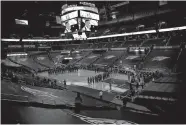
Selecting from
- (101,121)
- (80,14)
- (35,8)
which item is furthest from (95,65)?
(101,121)

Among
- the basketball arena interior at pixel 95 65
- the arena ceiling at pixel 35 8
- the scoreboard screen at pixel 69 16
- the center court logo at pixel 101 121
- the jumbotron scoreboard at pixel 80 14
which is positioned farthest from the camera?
the arena ceiling at pixel 35 8

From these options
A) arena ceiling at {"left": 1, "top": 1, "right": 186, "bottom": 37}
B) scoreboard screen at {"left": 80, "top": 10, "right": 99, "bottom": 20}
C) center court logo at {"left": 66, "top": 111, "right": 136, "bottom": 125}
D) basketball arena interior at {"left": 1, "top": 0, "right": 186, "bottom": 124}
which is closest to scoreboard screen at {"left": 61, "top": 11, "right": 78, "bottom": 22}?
basketball arena interior at {"left": 1, "top": 0, "right": 186, "bottom": 124}

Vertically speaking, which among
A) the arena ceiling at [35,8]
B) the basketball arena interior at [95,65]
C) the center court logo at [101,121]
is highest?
the arena ceiling at [35,8]

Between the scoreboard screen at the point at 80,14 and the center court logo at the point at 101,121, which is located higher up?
the scoreboard screen at the point at 80,14

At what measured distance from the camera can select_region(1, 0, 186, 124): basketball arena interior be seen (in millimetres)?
6664

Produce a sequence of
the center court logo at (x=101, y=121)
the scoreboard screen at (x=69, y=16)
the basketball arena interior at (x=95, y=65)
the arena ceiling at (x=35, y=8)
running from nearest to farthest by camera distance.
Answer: the center court logo at (x=101, y=121), the basketball arena interior at (x=95, y=65), the scoreboard screen at (x=69, y=16), the arena ceiling at (x=35, y=8)

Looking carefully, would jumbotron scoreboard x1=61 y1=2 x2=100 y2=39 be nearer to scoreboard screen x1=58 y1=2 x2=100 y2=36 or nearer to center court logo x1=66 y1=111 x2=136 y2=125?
scoreboard screen x1=58 y1=2 x2=100 y2=36

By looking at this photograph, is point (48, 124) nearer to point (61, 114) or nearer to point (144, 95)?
point (61, 114)

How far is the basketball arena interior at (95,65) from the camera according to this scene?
666 centimetres

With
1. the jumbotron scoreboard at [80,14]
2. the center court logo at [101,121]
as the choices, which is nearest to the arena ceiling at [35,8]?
the jumbotron scoreboard at [80,14]

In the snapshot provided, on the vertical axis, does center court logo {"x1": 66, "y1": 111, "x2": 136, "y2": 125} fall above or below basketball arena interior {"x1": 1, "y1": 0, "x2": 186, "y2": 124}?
below

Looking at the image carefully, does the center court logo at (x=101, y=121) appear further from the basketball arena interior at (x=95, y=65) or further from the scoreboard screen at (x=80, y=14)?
the scoreboard screen at (x=80, y=14)

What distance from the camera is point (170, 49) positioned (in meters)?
20.2

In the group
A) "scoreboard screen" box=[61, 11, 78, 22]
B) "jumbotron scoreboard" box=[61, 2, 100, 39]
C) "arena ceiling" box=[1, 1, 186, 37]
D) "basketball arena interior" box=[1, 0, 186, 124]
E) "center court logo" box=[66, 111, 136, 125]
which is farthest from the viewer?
"arena ceiling" box=[1, 1, 186, 37]
